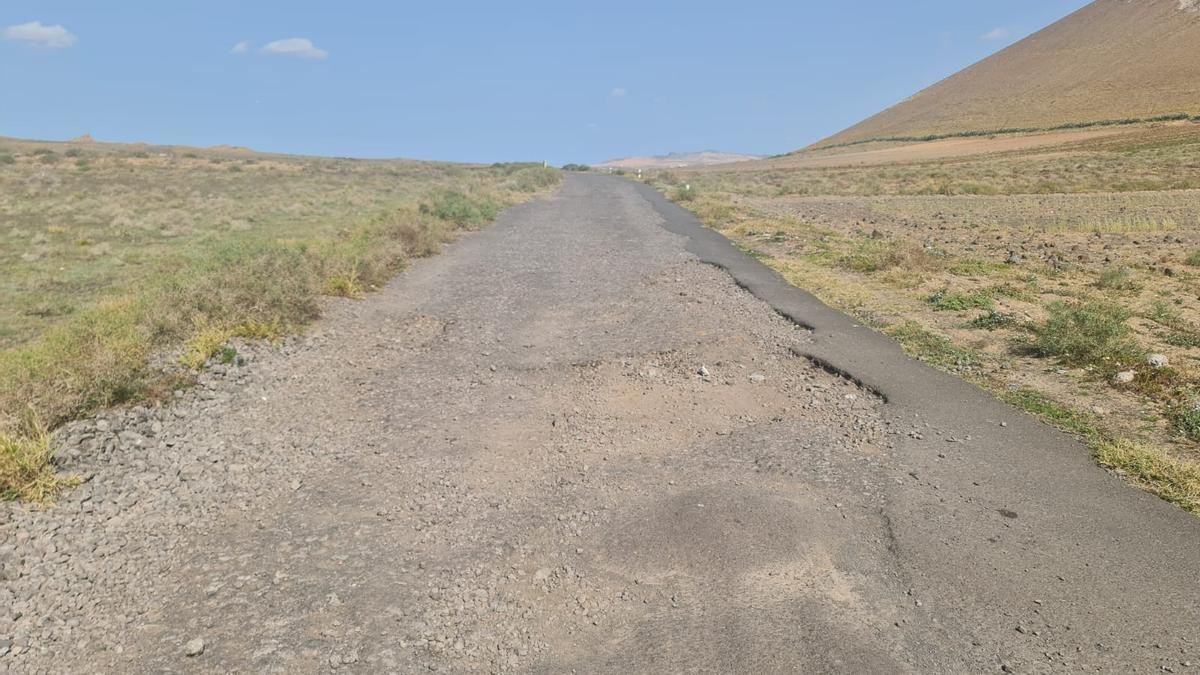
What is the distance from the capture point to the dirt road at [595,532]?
11.1ft

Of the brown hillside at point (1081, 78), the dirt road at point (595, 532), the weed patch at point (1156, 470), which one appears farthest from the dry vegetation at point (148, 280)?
A: the brown hillside at point (1081, 78)

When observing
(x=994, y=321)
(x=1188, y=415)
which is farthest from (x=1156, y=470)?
(x=994, y=321)

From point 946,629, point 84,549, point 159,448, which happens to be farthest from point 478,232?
point 946,629

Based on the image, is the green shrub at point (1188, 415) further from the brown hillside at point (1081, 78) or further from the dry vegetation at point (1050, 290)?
the brown hillside at point (1081, 78)

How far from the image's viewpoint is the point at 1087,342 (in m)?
7.30

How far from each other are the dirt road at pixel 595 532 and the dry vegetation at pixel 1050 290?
0.70m

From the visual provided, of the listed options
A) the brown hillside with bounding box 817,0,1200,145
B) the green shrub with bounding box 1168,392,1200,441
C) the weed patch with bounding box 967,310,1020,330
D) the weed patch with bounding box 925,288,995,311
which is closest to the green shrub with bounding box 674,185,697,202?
the weed patch with bounding box 925,288,995,311

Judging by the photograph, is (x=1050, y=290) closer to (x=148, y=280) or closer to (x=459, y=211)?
(x=148, y=280)

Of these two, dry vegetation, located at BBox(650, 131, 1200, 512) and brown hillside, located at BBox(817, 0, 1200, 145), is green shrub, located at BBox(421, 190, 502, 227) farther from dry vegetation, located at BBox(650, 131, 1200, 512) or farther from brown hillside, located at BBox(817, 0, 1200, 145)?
brown hillside, located at BBox(817, 0, 1200, 145)

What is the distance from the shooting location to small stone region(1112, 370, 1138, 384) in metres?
6.65

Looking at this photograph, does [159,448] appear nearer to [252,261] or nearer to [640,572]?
[640,572]

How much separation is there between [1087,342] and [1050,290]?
175 inches

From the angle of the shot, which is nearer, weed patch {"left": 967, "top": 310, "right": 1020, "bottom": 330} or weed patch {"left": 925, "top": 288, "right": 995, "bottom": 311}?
weed patch {"left": 967, "top": 310, "right": 1020, "bottom": 330}

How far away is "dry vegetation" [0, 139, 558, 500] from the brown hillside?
8344 cm
